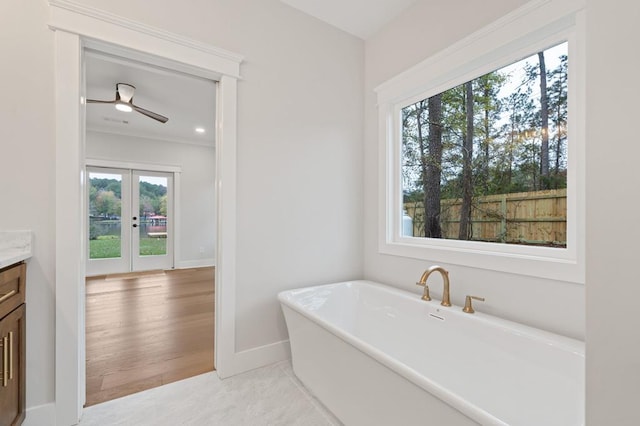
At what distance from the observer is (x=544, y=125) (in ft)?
5.45

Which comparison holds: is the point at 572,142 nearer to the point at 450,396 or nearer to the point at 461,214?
the point at 461,214

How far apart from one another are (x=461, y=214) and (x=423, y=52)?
4.13 ft

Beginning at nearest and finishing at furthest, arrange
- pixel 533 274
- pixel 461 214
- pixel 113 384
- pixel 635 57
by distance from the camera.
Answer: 1. pixel 635 57
2. pixel 533 274
3. pixel 113 384
4. pixel 461 214

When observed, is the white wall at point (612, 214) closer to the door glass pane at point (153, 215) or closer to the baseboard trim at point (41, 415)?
the baseboard trim at point (41, 415)

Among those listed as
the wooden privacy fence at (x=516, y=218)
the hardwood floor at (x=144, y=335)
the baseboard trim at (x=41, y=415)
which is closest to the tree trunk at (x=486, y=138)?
the wooden privacy fence at (x=516, y=218)

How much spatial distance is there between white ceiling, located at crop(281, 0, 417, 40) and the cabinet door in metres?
2.63

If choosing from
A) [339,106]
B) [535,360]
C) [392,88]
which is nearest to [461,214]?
[535,360]

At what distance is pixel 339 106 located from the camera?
260 centimetres

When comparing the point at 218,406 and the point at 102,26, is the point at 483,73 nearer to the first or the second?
the point at 102,26

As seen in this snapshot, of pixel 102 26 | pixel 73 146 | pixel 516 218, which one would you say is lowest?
pixel 516 218

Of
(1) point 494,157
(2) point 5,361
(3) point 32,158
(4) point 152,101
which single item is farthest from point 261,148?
(4) point 152,101

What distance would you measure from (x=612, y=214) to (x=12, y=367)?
2114 millimetres

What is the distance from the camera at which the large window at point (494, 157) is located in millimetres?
1617

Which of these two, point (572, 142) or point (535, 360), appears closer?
point (535, 360)
